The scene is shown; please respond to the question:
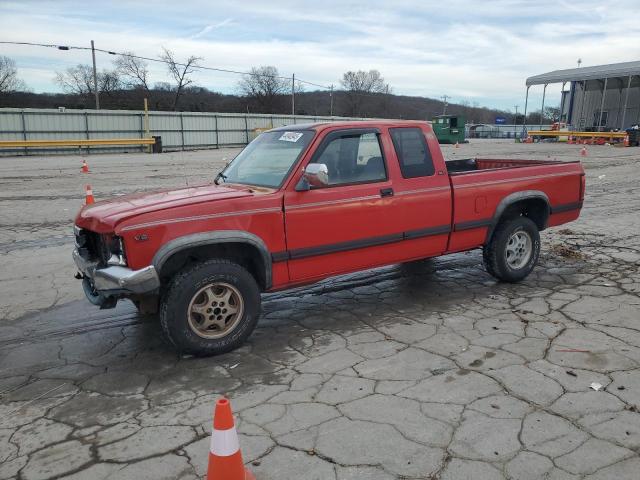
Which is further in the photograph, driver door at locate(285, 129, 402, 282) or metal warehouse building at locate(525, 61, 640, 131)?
metal warehouse building at locate(525, 61, 640, 131)

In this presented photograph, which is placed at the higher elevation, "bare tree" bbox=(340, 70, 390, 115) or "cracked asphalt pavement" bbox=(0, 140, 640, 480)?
"bare tree" bbox=(340, 70, 390, 115)

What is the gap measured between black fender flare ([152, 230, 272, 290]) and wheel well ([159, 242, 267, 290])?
0.14 ft

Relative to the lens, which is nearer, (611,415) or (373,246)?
(611,415)

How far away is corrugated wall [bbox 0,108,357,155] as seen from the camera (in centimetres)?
Result: 3127

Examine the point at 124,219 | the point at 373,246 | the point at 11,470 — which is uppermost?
the point at 124,219

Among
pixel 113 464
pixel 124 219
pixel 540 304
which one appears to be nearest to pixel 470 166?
pixel 540 304

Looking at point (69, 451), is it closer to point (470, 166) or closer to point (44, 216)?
point (470, 166)

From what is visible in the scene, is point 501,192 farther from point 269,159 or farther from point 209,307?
point 209,307

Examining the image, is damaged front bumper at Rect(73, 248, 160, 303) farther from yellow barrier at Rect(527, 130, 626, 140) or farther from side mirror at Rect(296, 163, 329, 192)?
yellow barrier at Rect(527, 130, 626, 140)

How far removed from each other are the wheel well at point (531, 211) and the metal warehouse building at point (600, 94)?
35.9 meters

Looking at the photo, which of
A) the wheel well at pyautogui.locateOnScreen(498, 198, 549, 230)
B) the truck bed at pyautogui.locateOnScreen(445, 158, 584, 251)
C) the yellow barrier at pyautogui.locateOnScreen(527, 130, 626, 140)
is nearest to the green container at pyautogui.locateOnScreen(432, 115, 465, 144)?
the yellow barrier at pyautogui.locateOnScreen(527, 130, 626, 140)

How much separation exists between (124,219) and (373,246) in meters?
2.23

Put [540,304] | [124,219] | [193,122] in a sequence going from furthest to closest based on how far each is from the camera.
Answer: [193,122], [540,304], [124,219]

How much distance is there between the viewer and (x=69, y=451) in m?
3.02
